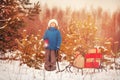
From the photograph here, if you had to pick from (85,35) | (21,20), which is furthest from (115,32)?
(21,20)

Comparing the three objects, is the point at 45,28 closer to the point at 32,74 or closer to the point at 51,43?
the point at 51,43

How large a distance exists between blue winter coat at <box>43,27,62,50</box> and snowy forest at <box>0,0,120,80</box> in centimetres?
4

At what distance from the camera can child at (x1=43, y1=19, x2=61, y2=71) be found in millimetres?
2598

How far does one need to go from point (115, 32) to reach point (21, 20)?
1058 millimetres

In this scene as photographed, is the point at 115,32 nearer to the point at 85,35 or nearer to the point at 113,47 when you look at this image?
the point at 113,47

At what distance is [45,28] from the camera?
263 cm


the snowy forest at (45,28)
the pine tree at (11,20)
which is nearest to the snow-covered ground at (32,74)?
the snowy forest at (45,28)

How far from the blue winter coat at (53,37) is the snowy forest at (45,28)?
0.15 feet

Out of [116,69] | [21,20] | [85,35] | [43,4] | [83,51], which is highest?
[43,4]

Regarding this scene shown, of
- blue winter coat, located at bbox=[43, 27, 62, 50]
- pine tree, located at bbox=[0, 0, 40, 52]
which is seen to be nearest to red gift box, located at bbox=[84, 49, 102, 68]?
blue winter coat, located at bbox=[43, 27, 62, 50]

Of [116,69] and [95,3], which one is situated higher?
[95,3]

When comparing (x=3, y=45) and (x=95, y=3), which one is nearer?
(x=3, y=45)

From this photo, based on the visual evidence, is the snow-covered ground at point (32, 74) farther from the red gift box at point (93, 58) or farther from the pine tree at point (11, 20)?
the pine tree at point (11, 20)

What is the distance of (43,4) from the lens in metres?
2.64
